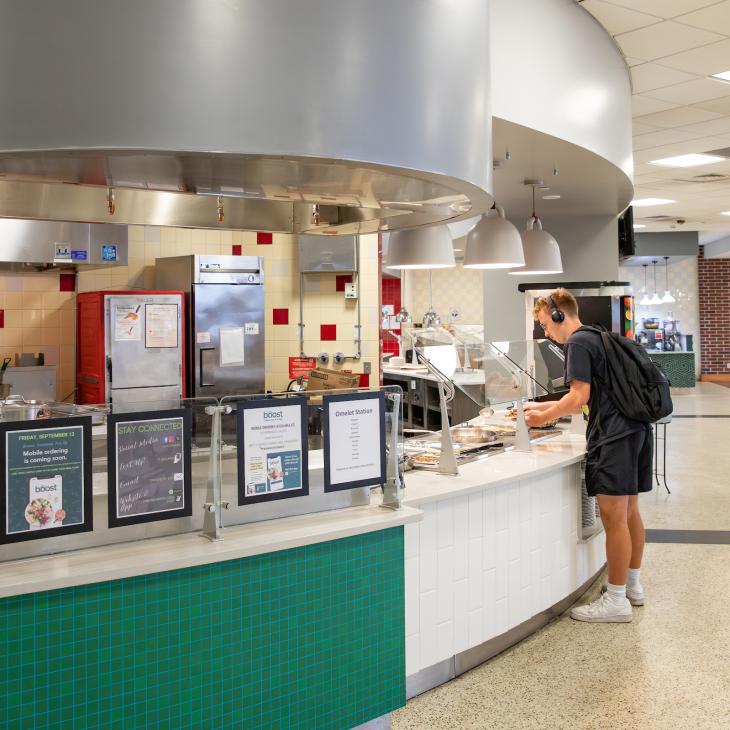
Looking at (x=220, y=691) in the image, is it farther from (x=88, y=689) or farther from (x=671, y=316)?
(x=671, y=316)

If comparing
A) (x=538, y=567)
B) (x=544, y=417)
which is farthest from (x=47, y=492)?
(x=544, y=417)

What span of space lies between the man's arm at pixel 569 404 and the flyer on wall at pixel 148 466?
7.82 ft

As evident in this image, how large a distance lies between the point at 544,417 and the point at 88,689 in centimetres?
293

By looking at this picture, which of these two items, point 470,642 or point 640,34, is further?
point 640,34

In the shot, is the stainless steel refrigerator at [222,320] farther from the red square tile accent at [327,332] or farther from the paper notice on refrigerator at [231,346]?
the red square tile accent at [327,332]

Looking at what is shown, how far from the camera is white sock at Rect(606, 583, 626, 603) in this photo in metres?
4.30

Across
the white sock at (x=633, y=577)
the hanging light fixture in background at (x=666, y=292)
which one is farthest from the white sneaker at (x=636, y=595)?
the hanging light fixture in background at (x=666, y=292)

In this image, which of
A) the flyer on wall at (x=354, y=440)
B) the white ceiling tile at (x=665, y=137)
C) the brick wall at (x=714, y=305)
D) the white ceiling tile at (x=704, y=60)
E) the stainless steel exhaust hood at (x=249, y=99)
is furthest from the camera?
the brick wall at (x=714, y=305)

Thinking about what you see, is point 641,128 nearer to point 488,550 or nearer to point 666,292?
point 488,550

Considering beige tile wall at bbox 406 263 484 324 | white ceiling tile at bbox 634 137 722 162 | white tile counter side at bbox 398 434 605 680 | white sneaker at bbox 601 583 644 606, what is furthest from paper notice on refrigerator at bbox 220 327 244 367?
beige tile wall at bbox 406 263 484 324

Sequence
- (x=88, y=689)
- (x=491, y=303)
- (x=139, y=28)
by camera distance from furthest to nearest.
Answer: (x=491, y=303) < (x=88, y=689) < (x=139, y=28)

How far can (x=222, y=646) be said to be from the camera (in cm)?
261

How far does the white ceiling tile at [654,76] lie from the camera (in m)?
5.98

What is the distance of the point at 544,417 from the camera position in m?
4.55
